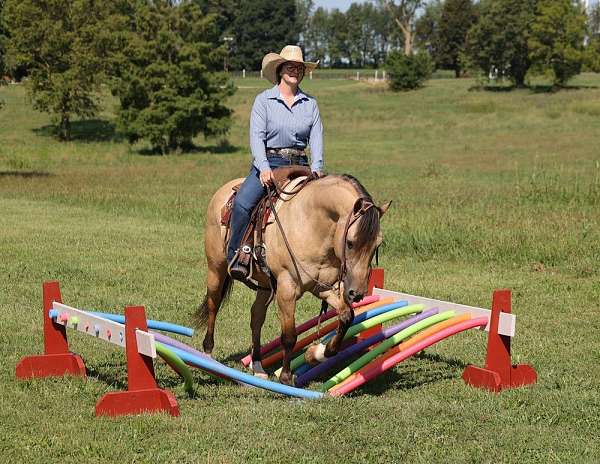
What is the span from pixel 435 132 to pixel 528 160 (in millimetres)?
17773

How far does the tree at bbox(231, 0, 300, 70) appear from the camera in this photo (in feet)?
459

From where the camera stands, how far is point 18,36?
181 feet

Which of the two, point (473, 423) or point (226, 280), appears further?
point (226, 280)

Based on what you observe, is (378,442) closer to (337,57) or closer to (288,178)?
(288,178)

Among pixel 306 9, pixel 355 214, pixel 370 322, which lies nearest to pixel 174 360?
pixel 355 214

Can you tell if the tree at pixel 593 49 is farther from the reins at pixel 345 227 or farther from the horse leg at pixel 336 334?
the horse leg at pixel 336 334

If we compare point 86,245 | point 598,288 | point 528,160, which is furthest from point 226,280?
point 528,160

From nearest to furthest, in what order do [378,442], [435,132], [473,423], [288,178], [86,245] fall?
1. [378,442]
2. [473,423]
3. [288,178]
4. [86,245]
5. [435,132]

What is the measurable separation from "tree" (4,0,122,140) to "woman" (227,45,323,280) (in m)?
47.5

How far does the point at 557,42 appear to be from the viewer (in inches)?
3403

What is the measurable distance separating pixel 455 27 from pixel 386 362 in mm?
120388

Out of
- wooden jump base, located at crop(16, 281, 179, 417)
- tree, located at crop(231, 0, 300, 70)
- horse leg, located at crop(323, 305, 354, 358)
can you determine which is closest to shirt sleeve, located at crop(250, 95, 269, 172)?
horse leg, located at crop(323, 305, 354, 358)

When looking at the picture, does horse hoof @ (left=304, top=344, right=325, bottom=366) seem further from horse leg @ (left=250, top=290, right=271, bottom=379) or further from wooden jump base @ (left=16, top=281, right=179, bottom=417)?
wooden jump base @ (left=16, top=281, right=179, bottom=417)

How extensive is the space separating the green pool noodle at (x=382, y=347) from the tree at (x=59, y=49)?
4813 centimetres
